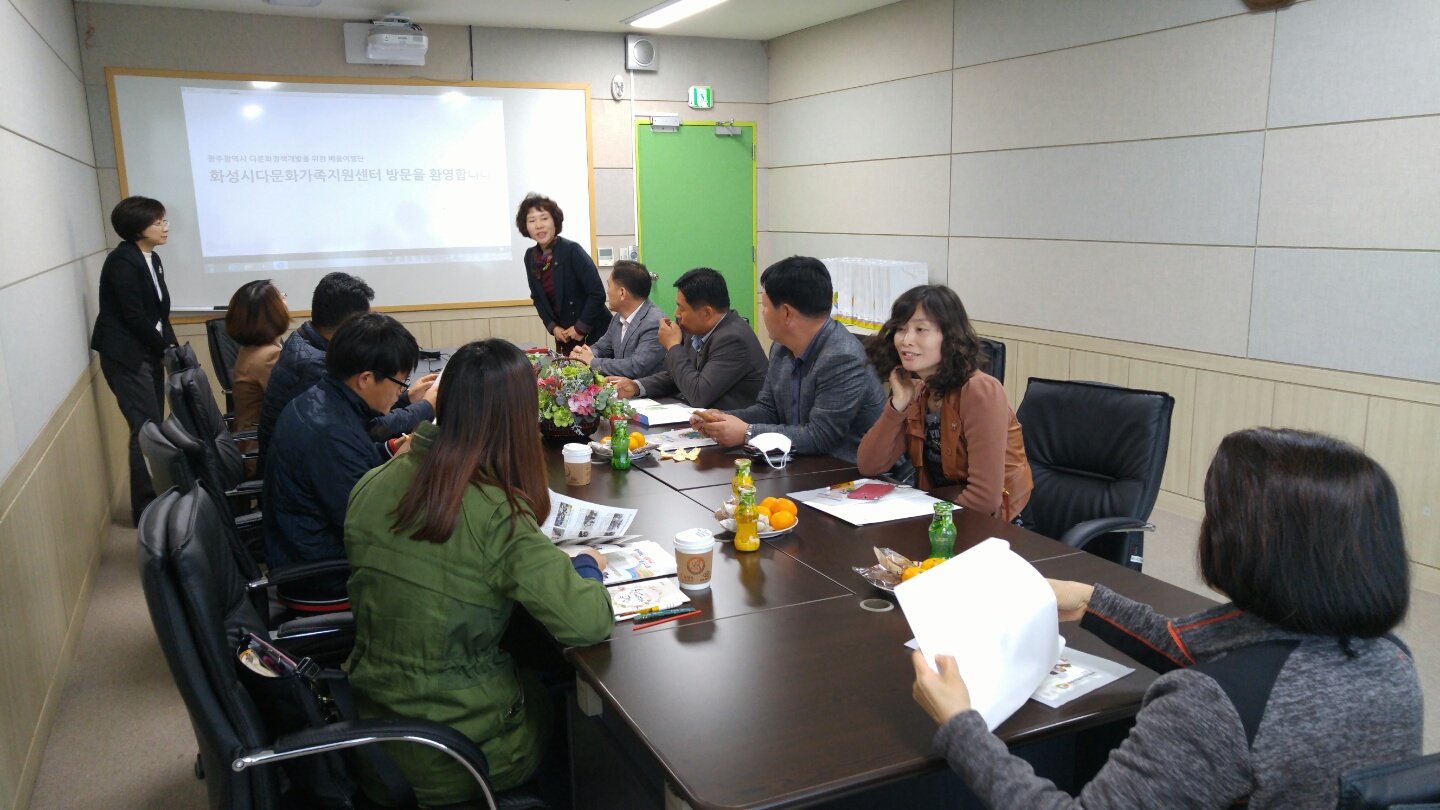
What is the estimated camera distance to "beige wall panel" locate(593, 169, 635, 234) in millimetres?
7289

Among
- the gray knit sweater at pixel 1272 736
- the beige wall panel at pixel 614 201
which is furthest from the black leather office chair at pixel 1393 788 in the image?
the beige wall panel at pixel 614 201

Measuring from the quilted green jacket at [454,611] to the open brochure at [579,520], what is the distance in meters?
0.48

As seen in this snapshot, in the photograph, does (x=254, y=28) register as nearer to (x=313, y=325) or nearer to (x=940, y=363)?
(x=313, y=325)

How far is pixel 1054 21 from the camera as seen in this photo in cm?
509

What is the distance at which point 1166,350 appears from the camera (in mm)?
4648

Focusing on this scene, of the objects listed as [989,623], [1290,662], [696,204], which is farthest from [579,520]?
[696,204]

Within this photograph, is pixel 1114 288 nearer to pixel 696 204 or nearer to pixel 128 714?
pixel 696 204

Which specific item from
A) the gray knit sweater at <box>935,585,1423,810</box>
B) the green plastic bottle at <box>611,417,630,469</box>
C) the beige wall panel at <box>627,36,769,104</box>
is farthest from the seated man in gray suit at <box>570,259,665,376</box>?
the gray knit sweater at <box>935,585,1423,810</box>

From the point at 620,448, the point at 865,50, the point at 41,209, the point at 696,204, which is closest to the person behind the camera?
the point at 620,448

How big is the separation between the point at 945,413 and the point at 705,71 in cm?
543

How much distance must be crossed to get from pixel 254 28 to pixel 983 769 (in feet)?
21.8

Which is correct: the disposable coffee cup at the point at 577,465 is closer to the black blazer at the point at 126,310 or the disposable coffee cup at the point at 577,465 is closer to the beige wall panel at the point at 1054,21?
the black blazer at the point at 126,310

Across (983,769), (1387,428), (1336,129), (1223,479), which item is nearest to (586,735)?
(983,769)

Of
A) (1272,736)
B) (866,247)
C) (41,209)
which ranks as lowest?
(1272,736)
